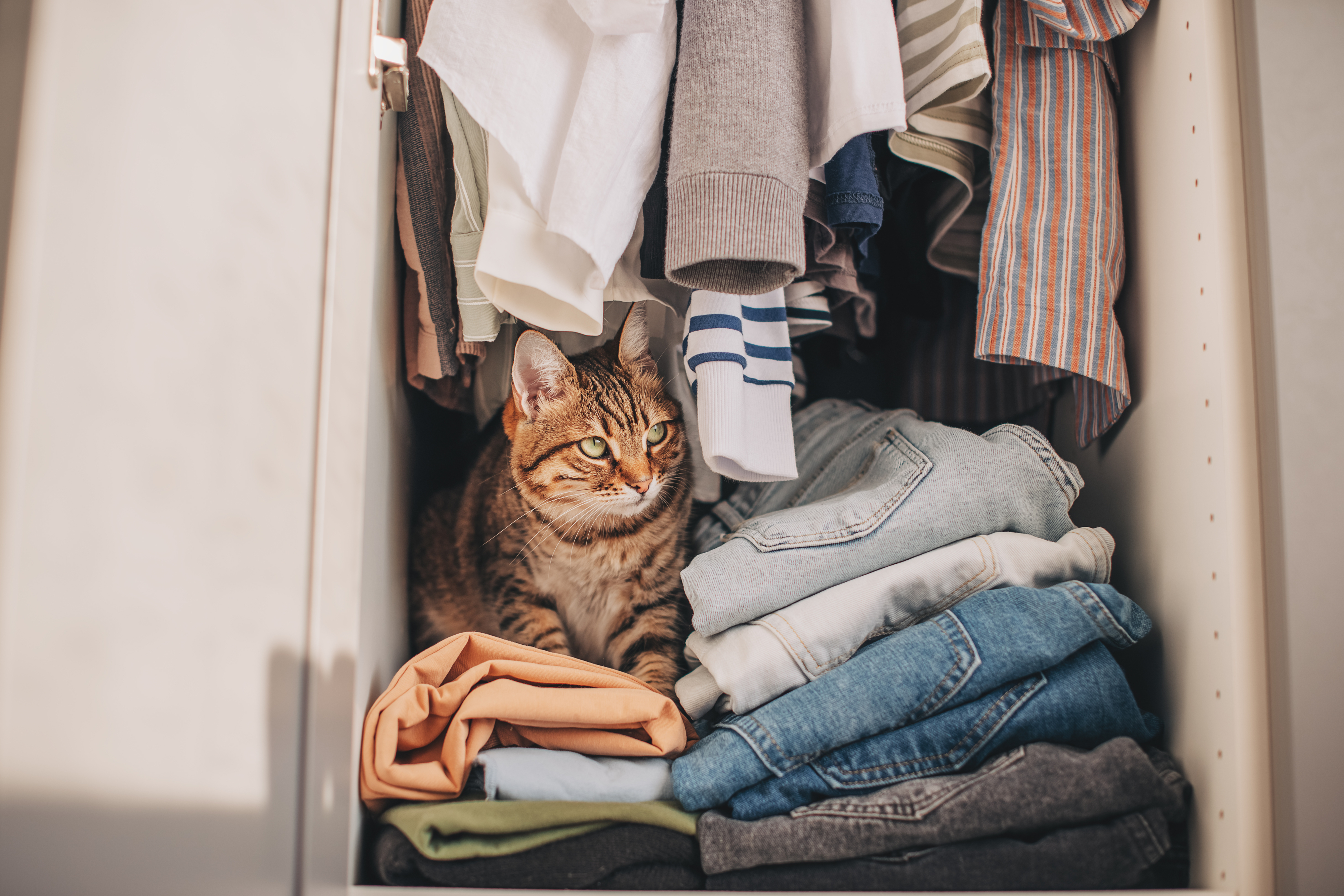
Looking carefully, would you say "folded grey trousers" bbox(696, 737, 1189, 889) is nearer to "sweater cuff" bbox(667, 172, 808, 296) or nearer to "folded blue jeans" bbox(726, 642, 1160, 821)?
"folded blue jeans" bbox(726, 642, 1160, 821)

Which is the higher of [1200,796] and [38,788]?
[38,788]

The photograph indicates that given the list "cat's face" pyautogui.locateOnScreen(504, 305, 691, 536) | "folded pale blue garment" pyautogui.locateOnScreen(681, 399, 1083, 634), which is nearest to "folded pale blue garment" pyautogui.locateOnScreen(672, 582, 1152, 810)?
"folded pale blue garment" pyautogui.locateOnScreen(681, 399, 1083, 634)

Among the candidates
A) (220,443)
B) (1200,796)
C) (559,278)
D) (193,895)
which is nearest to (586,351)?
(559,278)

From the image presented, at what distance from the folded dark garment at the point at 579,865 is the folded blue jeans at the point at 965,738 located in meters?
0.08

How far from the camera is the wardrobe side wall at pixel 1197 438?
0.66m

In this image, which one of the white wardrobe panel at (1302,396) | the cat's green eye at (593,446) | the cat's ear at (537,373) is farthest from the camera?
the cat's green eye at (593,446)

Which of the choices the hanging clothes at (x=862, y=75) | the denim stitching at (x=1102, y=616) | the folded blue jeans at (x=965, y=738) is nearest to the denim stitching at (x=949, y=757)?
the folded blue jeans at (x=965, y=738)

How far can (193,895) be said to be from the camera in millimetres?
496

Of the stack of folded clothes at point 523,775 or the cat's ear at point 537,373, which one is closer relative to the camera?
the stack of folded clothes at point 523,775

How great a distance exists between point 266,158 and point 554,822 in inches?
27.1

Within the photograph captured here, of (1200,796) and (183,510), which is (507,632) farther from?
(1200,796)

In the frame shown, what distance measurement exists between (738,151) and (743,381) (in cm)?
27

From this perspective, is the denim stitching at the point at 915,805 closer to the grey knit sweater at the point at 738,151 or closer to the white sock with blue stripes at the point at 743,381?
the white sock with blue stripes at the point at 743,381

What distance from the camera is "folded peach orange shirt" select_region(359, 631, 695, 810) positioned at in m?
0.72
